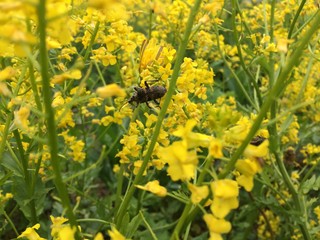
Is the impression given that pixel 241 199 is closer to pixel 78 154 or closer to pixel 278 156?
pixel 278 156

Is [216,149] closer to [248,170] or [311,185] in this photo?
[248,170]

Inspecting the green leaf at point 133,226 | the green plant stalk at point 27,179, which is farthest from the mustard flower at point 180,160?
the green plant stalk at point 27,179

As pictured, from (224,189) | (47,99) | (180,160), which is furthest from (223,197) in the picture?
(47,99)

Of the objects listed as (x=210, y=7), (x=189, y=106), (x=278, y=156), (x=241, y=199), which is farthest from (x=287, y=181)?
(x=210, y=7)

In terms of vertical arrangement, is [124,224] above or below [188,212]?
below

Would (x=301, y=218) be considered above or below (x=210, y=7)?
below

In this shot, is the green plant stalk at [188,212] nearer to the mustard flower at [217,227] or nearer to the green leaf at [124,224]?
the mustard flower at [217,227]

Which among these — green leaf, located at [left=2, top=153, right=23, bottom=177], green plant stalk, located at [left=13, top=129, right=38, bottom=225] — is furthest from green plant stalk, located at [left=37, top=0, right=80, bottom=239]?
green leaf, located at [left=2, top=153, right=23, bottom=177]
